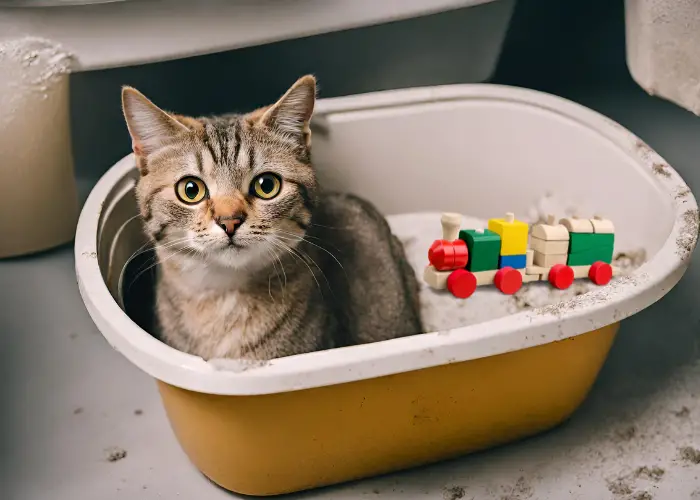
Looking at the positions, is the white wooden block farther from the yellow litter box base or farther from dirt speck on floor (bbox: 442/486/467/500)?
dirt speck on floor (bbox: 442/486/467/500)

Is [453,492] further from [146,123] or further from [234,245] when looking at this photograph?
[146,123]

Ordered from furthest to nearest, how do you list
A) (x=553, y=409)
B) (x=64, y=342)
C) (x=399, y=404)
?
(x=64, y=342)
(x=553, y=409)
(x=399, y=404)

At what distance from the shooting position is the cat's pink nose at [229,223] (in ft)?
3.14

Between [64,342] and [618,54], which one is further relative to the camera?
[618,54]

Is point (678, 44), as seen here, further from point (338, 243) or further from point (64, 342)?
point (64, 342)

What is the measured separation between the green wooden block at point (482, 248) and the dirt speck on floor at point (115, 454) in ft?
2.31

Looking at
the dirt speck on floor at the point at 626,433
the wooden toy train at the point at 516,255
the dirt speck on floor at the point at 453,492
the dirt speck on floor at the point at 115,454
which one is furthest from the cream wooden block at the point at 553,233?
the dirt speck on floor at the point at 115,454

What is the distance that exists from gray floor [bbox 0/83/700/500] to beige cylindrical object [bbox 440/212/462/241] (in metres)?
0.39

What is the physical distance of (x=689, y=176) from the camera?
1.93 m

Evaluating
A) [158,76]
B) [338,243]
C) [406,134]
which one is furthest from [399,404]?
[158,76]

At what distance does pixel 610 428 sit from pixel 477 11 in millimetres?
1025

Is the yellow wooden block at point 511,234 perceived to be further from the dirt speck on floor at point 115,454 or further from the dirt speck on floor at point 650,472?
the dirt speck on floor at point 115,454

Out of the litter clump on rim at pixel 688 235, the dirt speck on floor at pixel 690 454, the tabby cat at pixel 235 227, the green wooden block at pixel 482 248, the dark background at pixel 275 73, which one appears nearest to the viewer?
the tabby cat at pixel 235 227

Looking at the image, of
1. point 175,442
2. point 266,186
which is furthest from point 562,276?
point 175,442
